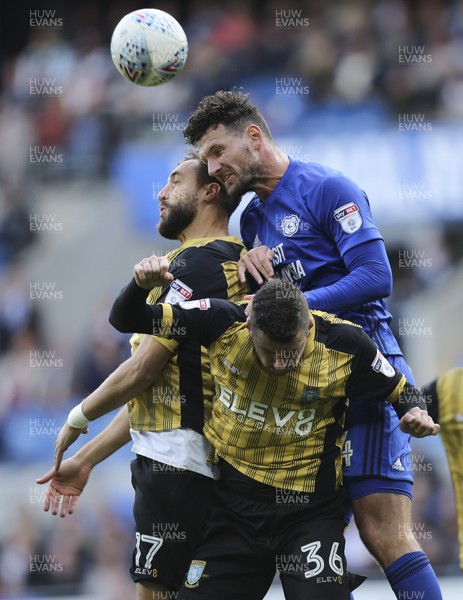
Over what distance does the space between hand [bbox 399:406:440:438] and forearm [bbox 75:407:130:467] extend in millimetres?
1520

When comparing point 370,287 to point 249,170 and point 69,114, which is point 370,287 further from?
point 69,114

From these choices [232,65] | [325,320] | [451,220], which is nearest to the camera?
[325,320]

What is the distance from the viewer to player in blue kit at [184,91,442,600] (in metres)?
4.62

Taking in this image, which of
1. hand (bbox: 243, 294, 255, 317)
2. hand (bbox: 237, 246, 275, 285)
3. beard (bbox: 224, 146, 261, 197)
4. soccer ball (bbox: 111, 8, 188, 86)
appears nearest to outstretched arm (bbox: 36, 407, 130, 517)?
hand (bbox: 237, 246, 275, 285)

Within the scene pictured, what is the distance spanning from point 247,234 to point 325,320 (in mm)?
845

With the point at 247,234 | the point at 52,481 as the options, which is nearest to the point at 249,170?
the point at 247,234

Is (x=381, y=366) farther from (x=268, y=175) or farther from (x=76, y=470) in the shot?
(x=76, y=470)

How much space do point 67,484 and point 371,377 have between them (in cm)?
168

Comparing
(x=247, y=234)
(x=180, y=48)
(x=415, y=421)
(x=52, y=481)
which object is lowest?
(x=52, y=481)

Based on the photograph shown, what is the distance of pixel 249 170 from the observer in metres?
5.06

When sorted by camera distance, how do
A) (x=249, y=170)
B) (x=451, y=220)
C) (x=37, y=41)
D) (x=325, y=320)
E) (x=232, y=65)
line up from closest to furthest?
(x=325, y=320) < (x=249, y=170) < (x=451, y=220) < (x=232, y=65) < (x=37, y=41)

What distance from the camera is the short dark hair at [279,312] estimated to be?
13.7ft

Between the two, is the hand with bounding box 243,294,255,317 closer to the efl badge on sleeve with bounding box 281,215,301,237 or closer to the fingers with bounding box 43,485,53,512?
the efl badge on sleeve with bounding box 281,215,301,237

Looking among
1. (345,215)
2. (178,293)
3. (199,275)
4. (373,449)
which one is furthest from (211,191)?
(373,449)
